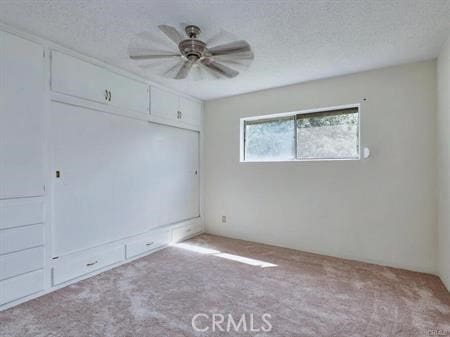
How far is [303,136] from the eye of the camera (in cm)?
346

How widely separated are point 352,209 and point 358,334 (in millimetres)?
1628

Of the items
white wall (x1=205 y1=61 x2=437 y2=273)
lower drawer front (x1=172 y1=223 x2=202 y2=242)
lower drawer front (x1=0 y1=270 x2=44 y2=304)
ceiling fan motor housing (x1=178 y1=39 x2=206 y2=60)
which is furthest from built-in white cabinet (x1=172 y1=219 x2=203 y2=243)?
ceiling fan motor housing (x1=178 y1=39 x2=206 y2=60)

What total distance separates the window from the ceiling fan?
178 centimetres

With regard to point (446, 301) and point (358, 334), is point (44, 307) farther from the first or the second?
point (446, 301)

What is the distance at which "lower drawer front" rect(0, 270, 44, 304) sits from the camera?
197 cm

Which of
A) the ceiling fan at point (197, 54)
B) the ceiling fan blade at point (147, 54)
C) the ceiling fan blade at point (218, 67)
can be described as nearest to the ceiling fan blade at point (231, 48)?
the ceiling fan at point (197, 54)

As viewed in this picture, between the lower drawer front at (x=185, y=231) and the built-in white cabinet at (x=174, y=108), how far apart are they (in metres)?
1.64

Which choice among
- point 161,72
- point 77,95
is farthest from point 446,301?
point 77,95

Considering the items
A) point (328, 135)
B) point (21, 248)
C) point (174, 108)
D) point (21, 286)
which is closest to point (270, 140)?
point (328, 135)

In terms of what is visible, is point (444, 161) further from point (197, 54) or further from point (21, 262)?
point (21, 262)

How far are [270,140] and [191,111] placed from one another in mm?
1382

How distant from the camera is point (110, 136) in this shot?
2.83 m

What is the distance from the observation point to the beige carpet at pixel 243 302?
A: 174 cm

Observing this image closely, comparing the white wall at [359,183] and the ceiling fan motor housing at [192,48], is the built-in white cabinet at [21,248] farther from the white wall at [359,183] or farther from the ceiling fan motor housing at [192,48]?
the white wall at [359,183]
